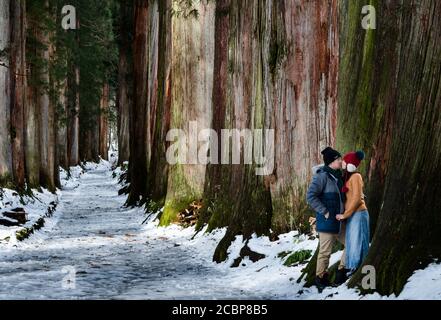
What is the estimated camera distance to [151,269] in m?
9.37

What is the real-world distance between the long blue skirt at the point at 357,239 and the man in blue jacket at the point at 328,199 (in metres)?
0.16

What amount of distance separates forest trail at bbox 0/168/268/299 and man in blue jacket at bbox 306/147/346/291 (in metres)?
0.95

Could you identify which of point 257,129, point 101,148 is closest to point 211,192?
point 257,129

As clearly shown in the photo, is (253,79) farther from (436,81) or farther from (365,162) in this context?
(436,81)

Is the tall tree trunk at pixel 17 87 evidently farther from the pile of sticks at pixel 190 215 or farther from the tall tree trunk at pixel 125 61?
the tall tree trunk at pixel 125 61

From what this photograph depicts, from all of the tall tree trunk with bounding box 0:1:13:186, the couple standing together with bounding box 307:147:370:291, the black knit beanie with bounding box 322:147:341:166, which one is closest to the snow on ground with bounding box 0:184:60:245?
the tall tree trunk with bounding box 0:1:13:186

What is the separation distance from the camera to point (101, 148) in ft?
225

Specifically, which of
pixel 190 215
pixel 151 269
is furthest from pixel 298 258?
pixel 190 215

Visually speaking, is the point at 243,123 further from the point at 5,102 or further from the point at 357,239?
the point at 5,102

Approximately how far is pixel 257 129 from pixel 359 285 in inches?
178

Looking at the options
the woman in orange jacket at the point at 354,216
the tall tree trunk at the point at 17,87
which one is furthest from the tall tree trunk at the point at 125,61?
the woman in orange jacket at the point at 354,216

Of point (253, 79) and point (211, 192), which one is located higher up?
point (253, 79)

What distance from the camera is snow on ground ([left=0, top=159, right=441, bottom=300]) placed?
7.23m

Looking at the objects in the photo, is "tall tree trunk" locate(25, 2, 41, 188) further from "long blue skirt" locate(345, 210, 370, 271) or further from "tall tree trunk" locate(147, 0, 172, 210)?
"long blue skirt" locate(345, 210, 370, 271)
